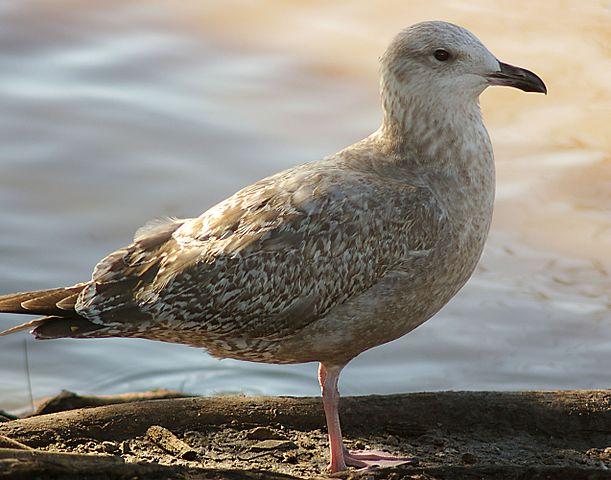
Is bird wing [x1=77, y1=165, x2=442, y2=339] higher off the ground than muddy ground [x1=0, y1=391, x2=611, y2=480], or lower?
higher

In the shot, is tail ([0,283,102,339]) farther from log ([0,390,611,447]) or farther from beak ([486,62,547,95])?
beak ([486,62,547,95])

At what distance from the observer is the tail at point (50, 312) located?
630 cm

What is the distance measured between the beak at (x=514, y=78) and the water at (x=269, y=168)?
3.73 metres

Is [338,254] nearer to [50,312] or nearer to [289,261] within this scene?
[289,261]

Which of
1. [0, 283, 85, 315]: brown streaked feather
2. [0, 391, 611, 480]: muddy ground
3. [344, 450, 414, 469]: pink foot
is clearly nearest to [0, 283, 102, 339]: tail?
[0, 283, 85, 315]: brown streaked feather

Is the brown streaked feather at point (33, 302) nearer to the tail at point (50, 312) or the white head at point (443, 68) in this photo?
the tail at point (50, 312)

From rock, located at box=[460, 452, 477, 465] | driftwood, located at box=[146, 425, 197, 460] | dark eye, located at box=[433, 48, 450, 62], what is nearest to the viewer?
rock, located at box=[460, 452, 477, 465]

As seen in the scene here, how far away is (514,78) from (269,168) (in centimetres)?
555

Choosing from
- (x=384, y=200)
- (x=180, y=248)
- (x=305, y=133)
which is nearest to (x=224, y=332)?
(x=180, y=248)

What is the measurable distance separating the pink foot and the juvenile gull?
1 cm

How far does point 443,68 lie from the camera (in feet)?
21.0

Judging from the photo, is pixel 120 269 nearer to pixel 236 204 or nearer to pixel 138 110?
pixel 236 204

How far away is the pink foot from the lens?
Answer: 241 inches

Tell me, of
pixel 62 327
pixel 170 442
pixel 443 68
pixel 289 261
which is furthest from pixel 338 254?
pixel 62 327
